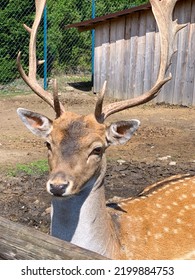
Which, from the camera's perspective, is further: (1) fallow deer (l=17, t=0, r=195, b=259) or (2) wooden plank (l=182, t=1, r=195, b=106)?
(2) wooden plank (l=182, t=1, r=195, b=106)

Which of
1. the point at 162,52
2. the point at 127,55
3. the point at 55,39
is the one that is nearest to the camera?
the point at 162,52

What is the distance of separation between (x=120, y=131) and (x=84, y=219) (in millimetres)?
621

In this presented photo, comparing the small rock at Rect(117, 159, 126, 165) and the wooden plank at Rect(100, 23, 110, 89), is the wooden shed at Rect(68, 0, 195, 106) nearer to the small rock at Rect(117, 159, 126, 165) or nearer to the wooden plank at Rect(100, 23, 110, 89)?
the wooden plank at Rect(100, 23, 110, 89)

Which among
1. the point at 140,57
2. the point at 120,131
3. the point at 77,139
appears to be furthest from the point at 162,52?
the point at 140,57

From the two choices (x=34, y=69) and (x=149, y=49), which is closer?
(x=34, y=69)

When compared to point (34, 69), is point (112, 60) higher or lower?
lower

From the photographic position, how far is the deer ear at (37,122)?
3.28 meters

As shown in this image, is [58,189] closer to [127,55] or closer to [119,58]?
[127,55]

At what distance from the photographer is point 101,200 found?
3.34 metres

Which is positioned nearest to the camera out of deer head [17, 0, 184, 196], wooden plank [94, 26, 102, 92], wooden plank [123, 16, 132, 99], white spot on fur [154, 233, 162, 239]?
deer head [17, 0, 184, 196]

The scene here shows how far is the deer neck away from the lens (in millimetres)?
3215

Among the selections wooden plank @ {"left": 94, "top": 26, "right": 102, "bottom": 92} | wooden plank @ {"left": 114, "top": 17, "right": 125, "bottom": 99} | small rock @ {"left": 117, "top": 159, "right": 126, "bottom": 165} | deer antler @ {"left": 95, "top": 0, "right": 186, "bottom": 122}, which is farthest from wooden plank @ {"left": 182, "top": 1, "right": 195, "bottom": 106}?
deer antler @ {"left": 95, "top": 0, "right": 186, "bottom": 122}

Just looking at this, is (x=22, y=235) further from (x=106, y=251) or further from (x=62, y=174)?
(x=106, y=251)

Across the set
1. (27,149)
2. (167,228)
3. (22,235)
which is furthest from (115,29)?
(22,235)
